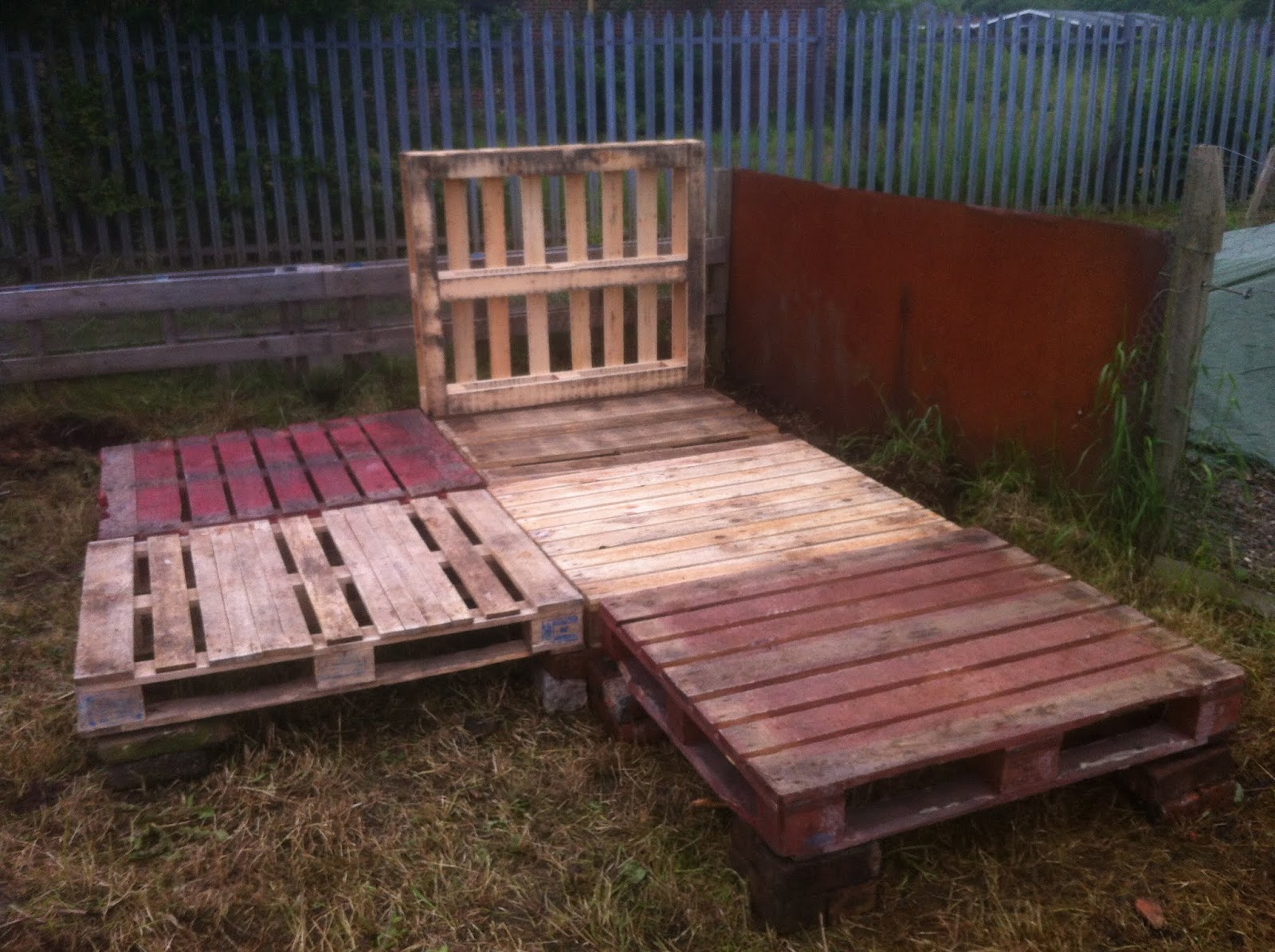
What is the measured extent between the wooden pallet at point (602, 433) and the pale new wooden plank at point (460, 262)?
256 mm

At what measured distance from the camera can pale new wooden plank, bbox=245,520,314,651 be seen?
3.53m

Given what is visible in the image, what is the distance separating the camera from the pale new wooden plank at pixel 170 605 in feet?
11.4

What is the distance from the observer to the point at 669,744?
3.69m

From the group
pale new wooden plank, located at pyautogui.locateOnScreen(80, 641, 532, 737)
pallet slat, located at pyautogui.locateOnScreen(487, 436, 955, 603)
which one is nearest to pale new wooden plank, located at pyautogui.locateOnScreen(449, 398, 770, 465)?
pallet slat, located at pyautogui.locateOnScreen(487, 436, 955, 603)

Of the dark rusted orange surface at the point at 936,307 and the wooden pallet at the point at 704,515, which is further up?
the dark rusted orange surface at the point at 936,307

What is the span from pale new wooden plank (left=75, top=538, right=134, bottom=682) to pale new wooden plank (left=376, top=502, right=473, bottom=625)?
0.86 meters

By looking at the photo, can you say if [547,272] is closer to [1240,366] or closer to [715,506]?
[715,506]

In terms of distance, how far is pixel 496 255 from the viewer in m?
5.52

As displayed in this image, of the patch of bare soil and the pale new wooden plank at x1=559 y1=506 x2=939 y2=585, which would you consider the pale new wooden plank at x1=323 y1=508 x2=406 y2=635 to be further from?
the patch of bare soil

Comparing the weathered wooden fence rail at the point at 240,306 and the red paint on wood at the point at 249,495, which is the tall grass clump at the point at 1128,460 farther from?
the red paint on wood at the point at 249,495

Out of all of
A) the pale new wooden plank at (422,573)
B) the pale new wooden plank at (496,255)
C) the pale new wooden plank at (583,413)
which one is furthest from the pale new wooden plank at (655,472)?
the pale new wooden plank at (496,255)

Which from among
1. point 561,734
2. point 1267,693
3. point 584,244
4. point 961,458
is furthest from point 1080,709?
point 584,244

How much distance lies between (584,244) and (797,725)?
10.6 ft

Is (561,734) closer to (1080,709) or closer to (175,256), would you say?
(1080,709)
